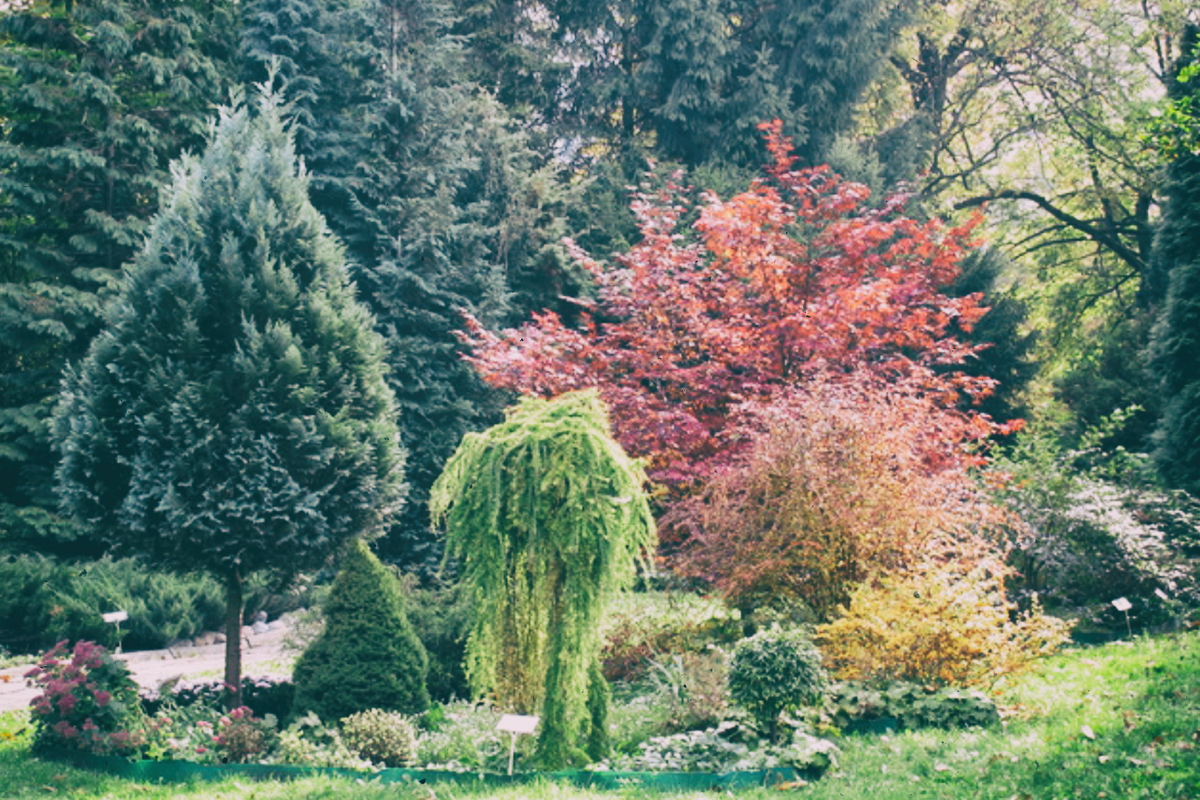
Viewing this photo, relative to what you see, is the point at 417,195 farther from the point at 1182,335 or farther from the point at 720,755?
the point at 720,755

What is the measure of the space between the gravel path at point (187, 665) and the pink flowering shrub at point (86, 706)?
6.27 ft

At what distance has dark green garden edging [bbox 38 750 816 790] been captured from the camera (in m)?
5.48

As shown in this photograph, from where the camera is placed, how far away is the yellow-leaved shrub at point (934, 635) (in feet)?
23.1

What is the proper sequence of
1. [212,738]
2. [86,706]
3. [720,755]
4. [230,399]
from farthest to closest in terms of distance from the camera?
[230,399] < [212,738] < [86,706] < [720,755]

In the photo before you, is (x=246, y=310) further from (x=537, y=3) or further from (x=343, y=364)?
(x=537, y=3)

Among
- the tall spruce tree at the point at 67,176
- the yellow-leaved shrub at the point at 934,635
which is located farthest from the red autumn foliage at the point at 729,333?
the tall spruce tree at the point at 67,176

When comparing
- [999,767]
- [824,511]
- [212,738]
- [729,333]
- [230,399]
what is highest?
[729,333]

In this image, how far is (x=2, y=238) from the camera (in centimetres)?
1348

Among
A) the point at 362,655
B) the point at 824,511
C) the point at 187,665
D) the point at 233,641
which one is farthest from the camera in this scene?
the point at 187,665

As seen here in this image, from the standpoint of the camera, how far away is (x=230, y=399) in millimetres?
7609

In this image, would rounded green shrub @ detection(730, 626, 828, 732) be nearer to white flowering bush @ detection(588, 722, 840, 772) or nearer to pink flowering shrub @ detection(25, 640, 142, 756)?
white flowering bush @ detection(588, 722, 840, 772)

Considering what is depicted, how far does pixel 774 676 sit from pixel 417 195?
12.5 meters

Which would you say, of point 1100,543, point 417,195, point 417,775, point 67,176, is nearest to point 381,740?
point 417,775

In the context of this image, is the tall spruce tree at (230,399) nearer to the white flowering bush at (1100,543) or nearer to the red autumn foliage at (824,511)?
the red autumn foliage at (824,511)
